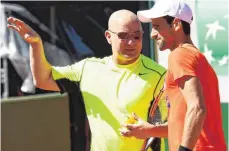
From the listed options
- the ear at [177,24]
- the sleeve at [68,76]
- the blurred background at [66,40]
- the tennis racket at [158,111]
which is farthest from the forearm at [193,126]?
the blurred background at [66,40]

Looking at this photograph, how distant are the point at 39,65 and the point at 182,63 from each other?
1.43 metres

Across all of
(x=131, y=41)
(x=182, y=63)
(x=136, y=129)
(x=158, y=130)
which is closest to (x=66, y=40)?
(x=131, y=41)

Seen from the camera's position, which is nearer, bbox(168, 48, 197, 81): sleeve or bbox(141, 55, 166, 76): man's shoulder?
bbox(168, 48, 197, 81): sleeve

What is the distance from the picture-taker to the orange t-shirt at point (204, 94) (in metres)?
3.21

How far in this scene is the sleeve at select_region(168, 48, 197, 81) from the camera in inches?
125

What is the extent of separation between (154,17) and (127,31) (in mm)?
886

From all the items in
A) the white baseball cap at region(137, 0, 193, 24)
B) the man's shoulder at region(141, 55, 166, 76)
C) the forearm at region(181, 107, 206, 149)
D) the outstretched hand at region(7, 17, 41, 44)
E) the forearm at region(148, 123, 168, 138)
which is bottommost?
the forearm at region(148, 123, 168, 138)

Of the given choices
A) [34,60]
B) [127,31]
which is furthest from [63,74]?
[127,31]

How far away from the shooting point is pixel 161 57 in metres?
6.41

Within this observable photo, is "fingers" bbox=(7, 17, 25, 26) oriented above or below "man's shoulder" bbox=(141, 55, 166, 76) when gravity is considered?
above

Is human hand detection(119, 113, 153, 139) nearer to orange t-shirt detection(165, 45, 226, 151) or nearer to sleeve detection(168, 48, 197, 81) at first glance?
orange t-shirt detection(165, 45, 226, 151)

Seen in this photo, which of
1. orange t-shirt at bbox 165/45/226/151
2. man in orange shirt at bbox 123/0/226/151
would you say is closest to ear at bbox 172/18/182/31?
man in orange shirt at bbox 123/0/226/151

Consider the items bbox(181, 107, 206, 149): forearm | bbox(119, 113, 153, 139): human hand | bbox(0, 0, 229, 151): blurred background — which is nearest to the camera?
bbox(181, 107, 206, 149): forearm

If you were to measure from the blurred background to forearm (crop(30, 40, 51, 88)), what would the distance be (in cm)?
178
